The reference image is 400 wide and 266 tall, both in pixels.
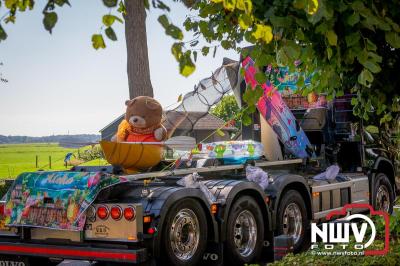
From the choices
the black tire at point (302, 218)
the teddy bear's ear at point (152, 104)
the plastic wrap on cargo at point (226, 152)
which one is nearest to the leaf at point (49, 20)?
the plastic wrap on cargo at point (226, 152)

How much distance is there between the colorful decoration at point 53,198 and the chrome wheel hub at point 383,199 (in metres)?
6.48

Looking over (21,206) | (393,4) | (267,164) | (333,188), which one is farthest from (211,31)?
(333,188)

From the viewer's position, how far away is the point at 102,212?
21.1 feet

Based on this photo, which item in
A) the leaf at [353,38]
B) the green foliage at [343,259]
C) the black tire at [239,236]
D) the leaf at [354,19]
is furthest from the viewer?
the black tire at [239,236]

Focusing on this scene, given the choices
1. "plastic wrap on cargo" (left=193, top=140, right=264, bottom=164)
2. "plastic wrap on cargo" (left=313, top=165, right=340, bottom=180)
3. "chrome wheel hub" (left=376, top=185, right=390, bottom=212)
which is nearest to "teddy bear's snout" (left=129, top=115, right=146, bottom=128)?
"plastic wrap on cargo" (left=193, top=140, right=264, bottom=164)

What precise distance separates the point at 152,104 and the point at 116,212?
3.45 meters

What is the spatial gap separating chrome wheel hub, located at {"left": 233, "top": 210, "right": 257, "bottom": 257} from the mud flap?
54 cm

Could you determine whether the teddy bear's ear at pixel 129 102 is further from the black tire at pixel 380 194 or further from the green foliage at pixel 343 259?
the black tire at pixel 380 194

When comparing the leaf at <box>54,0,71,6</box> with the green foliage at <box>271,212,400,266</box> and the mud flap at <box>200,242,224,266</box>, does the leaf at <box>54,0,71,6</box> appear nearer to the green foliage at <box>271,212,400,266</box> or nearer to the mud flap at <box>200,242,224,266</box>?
the green foliage at <box>271,212,400,266</box>

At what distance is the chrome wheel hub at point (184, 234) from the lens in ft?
22.0

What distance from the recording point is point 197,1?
6301mm

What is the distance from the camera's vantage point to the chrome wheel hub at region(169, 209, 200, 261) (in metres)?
6.71

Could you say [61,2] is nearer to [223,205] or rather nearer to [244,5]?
[244,5]

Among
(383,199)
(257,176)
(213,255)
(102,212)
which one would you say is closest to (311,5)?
(102,212)
